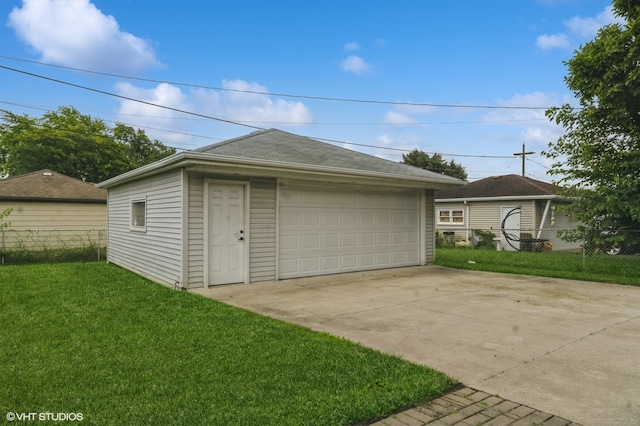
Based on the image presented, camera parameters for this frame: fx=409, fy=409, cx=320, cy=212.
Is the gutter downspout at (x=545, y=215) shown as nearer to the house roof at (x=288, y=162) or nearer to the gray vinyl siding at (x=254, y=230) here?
the house roof at (x=288, y=162)

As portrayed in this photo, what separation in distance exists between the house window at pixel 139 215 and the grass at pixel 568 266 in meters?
7.74

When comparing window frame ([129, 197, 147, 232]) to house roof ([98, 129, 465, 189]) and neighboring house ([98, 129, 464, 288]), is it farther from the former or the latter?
house roof ([98, 129, 465, 189])

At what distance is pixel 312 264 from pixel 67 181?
13.4 meters

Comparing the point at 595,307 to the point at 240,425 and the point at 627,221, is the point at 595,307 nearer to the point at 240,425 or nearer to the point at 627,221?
the point at 627,221

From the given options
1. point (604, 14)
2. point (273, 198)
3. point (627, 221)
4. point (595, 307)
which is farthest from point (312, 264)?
point (604, 14)

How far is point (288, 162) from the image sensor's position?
783 cm

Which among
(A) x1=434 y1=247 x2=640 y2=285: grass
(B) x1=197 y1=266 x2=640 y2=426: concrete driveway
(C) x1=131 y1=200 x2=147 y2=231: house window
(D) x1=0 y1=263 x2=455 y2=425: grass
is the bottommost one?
(B) x1=197 y1=266 x2=640 y2=426: concrete driveway

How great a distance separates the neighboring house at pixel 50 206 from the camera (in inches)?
566

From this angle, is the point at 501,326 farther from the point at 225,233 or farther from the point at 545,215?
the point at 545,215

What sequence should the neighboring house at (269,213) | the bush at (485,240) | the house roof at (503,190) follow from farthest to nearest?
the house roof at (503,190) → the bush at (485,240) → the neighboring house at (269,213)

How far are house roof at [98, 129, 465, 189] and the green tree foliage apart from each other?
870 inches
